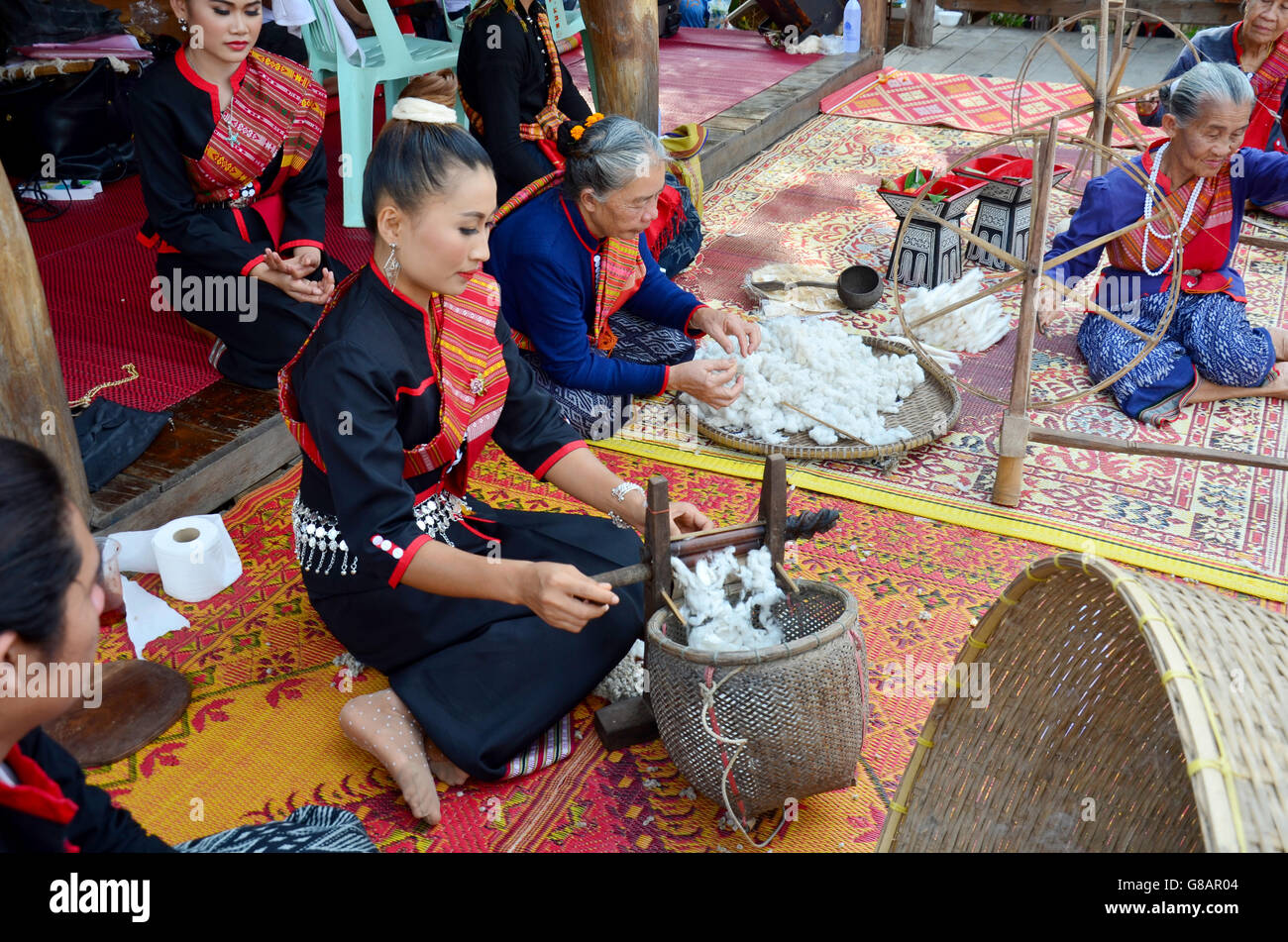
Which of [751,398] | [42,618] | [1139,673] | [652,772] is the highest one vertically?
[42,618]

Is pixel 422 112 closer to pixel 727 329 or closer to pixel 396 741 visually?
pixel 396 741

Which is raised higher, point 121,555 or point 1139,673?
point 1139,673

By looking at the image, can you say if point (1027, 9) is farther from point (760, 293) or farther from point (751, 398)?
point (751, 398)

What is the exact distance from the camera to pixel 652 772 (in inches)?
88.3

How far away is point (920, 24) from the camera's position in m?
A: 8.62

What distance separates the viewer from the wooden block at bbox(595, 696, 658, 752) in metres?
2.27

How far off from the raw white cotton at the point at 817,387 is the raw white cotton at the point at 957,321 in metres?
0.57

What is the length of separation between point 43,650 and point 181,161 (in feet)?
8.15

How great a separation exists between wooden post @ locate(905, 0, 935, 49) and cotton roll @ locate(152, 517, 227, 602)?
7.76 metres

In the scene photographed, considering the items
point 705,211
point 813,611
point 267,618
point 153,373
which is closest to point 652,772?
point 813,611

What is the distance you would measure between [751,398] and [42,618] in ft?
8.20

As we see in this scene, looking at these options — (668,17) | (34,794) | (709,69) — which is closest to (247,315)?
(34,794)

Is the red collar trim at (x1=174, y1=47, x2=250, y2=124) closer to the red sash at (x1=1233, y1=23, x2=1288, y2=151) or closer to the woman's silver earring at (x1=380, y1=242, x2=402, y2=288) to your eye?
the woman's silver earring at (x1=380, y1=242, x2=402, y2=288)

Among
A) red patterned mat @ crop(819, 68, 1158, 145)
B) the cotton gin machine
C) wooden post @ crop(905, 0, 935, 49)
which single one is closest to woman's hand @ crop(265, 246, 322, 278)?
the cotton gin machine
